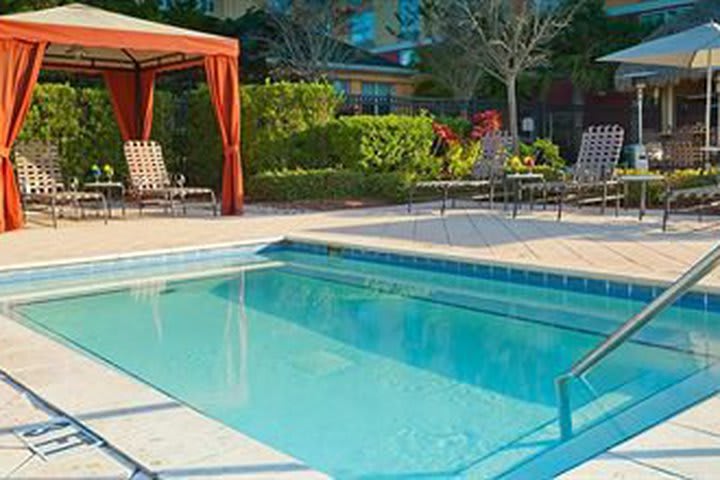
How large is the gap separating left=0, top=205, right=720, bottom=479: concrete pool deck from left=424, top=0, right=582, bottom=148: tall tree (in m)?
5.49

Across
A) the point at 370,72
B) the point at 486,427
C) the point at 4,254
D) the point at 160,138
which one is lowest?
the point at 486,427

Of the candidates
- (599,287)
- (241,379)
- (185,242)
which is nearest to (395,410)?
(241,379)

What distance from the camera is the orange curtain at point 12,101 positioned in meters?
9.43

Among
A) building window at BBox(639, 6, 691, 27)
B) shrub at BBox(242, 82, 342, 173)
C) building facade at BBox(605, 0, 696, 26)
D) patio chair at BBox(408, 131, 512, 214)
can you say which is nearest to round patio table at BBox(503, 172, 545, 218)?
patio chair at BBox(408, 131, 512, 214)

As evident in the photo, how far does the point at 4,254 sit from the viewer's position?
25.5ft

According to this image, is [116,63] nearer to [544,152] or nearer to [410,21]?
[544,152]

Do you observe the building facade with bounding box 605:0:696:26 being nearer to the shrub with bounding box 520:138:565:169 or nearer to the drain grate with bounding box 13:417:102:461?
the shrub with bounding box 520:138:565:169

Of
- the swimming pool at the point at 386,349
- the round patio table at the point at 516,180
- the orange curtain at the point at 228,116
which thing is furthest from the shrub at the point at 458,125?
the swimming pool at the point at 386,349

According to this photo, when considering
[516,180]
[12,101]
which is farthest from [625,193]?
[12,101]

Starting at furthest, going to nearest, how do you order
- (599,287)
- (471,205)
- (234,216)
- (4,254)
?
1. (471,205)
2. (234,216)
3. (4,254)
4. (599,287)

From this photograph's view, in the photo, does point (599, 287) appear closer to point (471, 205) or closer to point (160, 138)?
point (471, 205)

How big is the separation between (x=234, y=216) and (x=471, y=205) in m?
3.60

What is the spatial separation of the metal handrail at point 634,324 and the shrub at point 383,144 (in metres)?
9.57

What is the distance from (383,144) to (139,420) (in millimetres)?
10871
